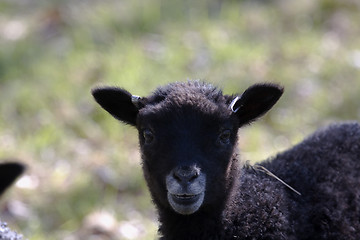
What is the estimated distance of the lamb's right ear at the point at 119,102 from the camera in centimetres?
528

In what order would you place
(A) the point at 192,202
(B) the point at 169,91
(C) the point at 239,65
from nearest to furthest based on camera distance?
(A) the point at 192,202 → (B) the point at 169,91 → (C) the point at 239,65

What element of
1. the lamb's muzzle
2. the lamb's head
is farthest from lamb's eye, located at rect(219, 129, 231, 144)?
the lamb's muzzle

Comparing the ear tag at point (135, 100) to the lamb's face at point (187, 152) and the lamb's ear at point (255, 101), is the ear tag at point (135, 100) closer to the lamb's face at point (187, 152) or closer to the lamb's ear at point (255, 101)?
the lamb's face at point (187, 152)

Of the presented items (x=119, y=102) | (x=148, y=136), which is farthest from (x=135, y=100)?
(x=148, y=136)

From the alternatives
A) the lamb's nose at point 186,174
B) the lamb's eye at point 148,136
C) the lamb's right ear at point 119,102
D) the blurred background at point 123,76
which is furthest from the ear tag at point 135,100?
the blurred background at point 123,76

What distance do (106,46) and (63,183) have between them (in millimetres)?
2960

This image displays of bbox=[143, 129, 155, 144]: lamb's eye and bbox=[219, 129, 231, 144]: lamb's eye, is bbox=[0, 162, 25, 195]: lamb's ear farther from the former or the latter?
bbox=[219, 129, 231, 144]: lamb's eye

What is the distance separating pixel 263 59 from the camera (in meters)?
9.71

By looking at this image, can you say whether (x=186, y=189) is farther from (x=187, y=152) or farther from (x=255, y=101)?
(x=255, y=101)

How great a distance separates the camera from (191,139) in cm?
470

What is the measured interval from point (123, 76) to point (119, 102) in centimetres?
359

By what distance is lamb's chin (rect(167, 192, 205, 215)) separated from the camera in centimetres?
459

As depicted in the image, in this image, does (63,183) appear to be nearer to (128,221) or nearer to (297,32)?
(128,221)

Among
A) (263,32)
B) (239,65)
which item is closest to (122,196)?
(239,65)
